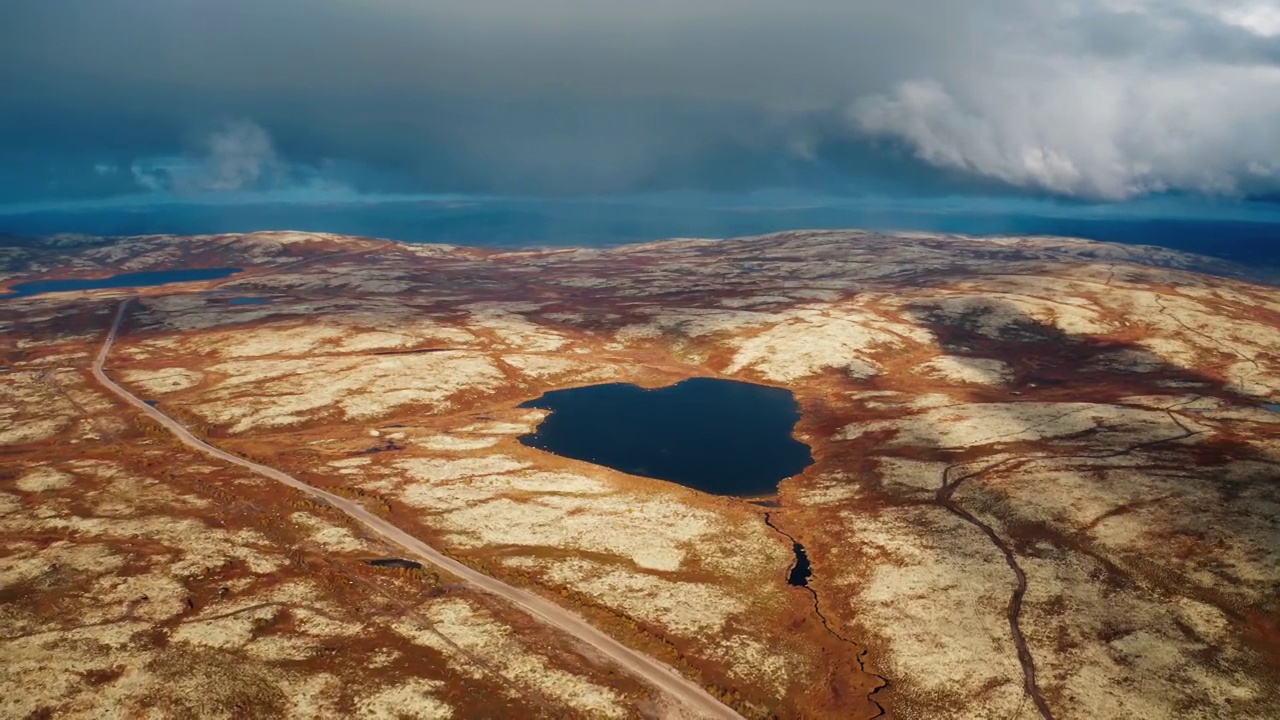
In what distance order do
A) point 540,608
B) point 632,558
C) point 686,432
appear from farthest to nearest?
point 686,432, point 632,558, point 540,608

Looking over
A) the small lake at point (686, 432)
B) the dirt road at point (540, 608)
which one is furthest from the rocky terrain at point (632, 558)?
the small lake at point (686, 432)

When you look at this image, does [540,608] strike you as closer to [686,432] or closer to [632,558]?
[632,558]

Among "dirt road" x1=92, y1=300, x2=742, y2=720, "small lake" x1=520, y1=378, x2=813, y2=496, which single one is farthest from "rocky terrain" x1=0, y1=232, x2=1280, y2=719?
"small lake" x1=520, y1=378, x2=813, y2=496

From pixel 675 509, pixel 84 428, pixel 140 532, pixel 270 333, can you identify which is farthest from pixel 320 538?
pixel 270 333

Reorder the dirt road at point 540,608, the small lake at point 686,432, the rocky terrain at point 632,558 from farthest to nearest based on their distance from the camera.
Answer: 1. the small lake at point 686,432
2. the rocky terrain at point 632,558
3. the dirt road at point 540,608

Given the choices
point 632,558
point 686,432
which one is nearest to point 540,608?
point 632,558

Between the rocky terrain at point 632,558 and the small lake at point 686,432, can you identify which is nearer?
the rocky terrain at point 632,558

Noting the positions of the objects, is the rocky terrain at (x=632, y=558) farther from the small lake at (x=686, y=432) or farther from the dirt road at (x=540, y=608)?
the small lake at (x=686, y=432)
